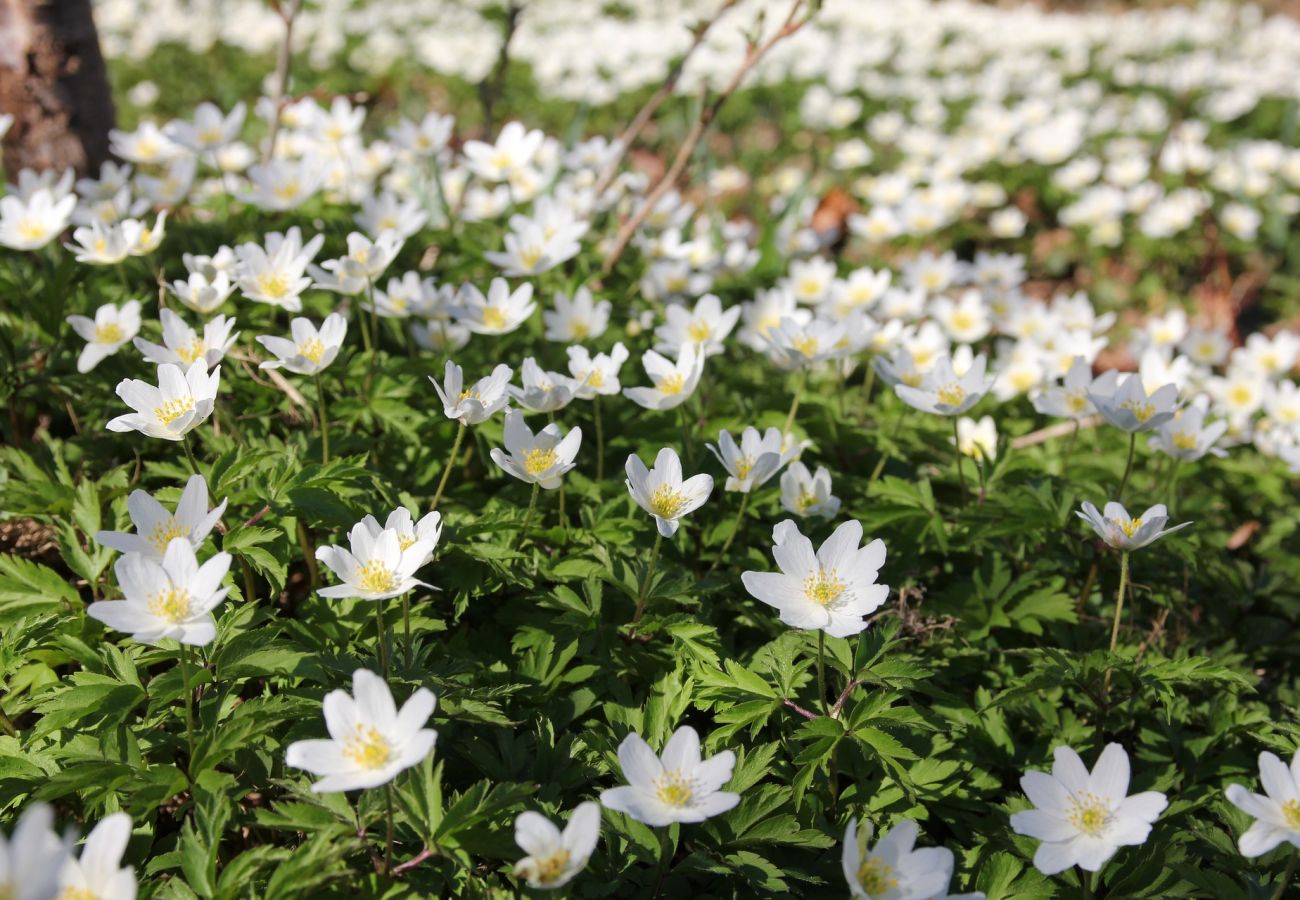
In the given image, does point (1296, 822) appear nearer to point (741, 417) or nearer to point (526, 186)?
point (741, 417)

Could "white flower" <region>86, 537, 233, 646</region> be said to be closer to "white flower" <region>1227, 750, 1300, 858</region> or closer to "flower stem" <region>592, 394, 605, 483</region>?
"flower stem" <region>592, 394, 605, 483</region>

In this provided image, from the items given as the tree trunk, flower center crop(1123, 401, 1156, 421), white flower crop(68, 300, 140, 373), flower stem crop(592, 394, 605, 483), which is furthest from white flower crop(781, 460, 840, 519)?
the tree trunk

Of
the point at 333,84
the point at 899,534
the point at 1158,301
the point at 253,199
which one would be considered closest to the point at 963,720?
the point at 899,534

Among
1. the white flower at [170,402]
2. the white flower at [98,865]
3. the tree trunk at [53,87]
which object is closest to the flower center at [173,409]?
the white flower at [170,402]

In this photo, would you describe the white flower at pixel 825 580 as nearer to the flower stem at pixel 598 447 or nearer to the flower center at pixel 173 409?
the flower stem at pixel 598 447

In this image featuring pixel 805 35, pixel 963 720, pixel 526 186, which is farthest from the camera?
pixel 805 35

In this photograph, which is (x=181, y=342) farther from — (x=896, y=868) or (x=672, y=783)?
(x=896, y=868)

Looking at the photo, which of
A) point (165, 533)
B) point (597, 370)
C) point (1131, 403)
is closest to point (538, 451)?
point (597, 370)
